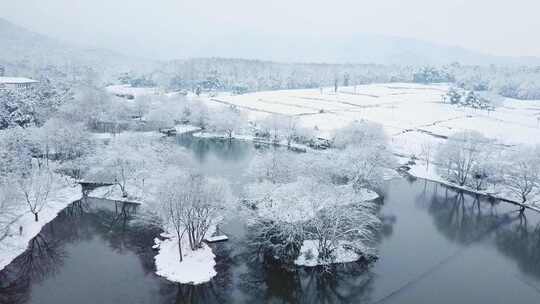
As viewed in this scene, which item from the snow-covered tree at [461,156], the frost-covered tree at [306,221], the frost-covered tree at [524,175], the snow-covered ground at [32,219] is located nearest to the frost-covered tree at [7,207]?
the snow-covered ground at [32,219]

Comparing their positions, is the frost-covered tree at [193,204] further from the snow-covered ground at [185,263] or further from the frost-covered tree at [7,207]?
the frost-covered tree at [7,207]

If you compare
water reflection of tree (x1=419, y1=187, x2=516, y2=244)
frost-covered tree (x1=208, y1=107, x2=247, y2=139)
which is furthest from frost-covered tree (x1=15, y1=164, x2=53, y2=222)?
frost-covered tree (x1=208, y1=107, x2=247, y2=139)

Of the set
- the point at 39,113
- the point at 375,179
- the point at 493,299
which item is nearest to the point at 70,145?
the point at 39,113

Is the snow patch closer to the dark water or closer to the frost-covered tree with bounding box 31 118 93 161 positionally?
the dark water

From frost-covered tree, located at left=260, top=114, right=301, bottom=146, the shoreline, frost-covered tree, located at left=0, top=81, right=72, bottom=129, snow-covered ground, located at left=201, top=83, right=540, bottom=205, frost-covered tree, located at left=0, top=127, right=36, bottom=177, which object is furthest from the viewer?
frost-covered tree, located at left=260, top=114, right=301, bottom=146

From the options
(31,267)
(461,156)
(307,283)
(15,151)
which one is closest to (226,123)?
(15,151)

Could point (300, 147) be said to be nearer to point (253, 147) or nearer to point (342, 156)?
point (253, 147)
